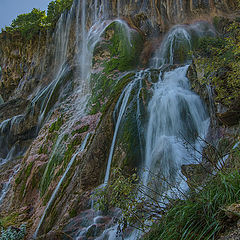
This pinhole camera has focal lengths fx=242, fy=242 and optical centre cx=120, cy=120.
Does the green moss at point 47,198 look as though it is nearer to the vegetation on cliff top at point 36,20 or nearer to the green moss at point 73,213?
the green moss at point 73,213

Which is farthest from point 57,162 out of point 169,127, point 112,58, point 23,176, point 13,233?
point 112,58

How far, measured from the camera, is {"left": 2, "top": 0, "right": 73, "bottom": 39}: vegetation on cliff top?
24859 millimetres

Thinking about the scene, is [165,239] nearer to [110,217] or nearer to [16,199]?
[110,217]

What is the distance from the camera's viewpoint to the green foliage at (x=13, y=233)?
6.54 m

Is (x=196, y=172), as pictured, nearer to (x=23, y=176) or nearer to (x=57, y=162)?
(x=57, y=162)

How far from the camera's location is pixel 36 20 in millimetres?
26625

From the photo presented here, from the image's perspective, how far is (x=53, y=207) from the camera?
24.4ft

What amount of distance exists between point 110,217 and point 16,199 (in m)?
6.36

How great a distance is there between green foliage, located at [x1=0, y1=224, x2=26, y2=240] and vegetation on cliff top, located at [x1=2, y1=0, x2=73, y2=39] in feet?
68.3

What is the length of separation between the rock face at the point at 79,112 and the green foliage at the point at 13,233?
32cm

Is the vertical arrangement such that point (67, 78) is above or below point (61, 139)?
above

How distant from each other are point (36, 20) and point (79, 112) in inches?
758

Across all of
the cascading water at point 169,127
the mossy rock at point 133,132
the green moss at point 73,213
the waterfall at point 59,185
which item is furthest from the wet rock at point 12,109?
the green moss at point 73,213

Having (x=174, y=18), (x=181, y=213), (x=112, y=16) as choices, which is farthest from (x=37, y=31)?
(x=181, y=213)
